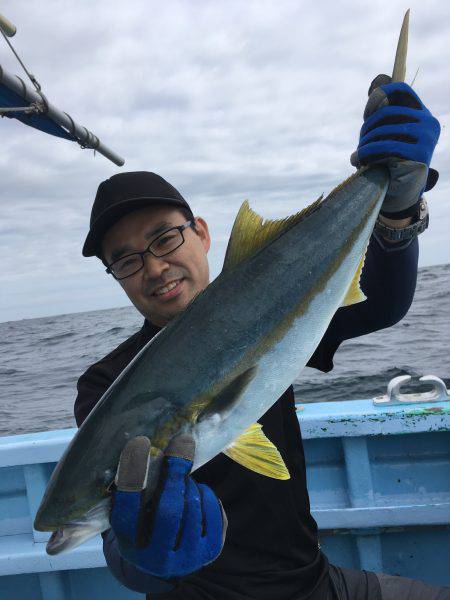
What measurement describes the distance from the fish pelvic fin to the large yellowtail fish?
85cm

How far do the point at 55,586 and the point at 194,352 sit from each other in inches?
128

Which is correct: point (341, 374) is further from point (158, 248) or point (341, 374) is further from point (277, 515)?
point (158, 248)

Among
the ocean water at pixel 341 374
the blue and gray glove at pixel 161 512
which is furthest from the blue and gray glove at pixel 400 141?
the ocean water at pixel 341 374

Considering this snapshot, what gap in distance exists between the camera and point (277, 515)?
2.47m

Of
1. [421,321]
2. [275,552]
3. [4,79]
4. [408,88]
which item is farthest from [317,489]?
[421,321]

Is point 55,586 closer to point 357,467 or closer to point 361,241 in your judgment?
point 357,467

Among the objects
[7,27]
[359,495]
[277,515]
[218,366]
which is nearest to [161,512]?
[218,366]

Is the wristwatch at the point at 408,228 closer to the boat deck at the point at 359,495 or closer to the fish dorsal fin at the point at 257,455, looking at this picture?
the fish dorsal fin at the point at 257,455

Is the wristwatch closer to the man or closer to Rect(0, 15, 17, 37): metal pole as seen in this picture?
the man

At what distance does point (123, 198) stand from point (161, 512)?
151 cm

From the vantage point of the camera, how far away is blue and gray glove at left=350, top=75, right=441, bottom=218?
7.63 feet

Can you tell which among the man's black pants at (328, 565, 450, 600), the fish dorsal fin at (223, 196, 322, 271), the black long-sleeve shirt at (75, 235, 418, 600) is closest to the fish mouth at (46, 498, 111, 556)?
the black long-sleeve shirt at (75, 235, 418, 600)

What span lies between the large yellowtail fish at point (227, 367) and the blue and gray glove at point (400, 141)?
16.2 inches

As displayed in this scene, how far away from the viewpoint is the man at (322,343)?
235 cm
